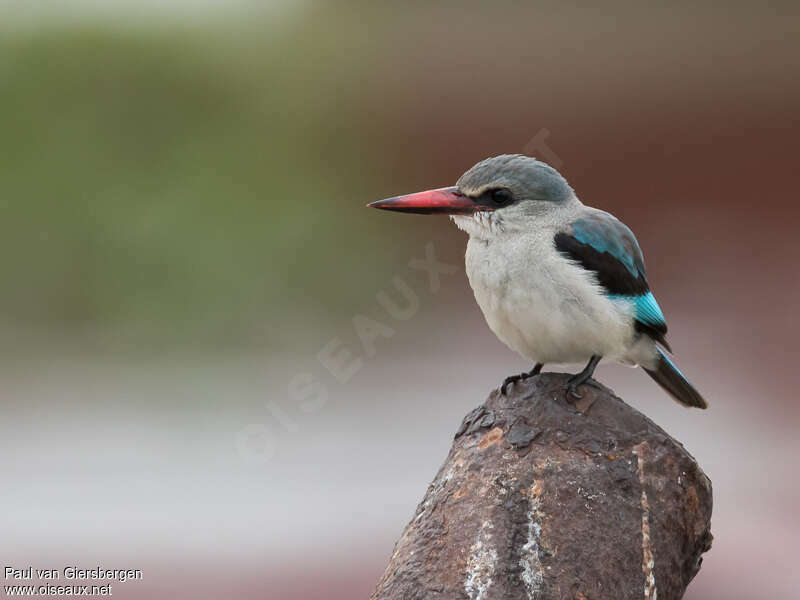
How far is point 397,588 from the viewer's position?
12.7 feet

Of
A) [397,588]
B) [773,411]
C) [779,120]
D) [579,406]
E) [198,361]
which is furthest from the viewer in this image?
[779,120]

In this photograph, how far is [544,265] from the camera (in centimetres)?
468

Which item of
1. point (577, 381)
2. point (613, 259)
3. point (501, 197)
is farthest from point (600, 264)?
point (577, 381)

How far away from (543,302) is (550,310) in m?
A: 0.04

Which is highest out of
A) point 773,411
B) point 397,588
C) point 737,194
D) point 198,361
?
point 737,194

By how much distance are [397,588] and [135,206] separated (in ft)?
35.9

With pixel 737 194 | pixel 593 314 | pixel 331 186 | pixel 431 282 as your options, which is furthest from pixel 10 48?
pixel 593 314

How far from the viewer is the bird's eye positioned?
15.8 ft

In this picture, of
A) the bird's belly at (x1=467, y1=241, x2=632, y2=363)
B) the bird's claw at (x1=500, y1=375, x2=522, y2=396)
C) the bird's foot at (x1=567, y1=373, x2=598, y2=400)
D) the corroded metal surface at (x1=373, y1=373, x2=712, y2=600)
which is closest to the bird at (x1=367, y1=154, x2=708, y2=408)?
the bird's belly at (x1=467, y1=241, x2=632, y2=363)

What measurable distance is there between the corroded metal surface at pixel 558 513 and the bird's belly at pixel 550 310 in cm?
50

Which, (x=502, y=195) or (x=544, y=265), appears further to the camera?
(x=502, y=195)

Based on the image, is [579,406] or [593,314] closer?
[579,406]

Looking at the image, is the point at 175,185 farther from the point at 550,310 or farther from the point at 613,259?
the point at 550,310

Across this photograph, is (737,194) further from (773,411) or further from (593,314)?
(593,314)
